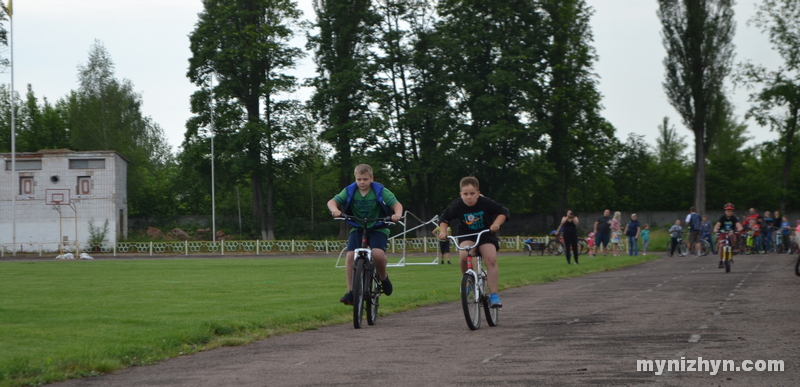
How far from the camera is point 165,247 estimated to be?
51.5 meters

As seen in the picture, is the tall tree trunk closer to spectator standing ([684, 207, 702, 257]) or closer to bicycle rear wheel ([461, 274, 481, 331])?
spectator standing ([684, 207, 702, 257])

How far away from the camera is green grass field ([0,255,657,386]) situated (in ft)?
26.1

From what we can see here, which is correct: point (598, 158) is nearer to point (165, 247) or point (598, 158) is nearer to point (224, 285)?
point (165, 247)

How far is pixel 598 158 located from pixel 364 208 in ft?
162

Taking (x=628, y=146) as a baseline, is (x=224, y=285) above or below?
below

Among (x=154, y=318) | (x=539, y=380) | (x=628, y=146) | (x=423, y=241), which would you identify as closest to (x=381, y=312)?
(x=154, y=318)

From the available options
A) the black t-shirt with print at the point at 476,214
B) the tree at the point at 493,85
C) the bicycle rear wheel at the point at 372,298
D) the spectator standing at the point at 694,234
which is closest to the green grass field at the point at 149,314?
the bicycle rear wheel at the point at 372,298

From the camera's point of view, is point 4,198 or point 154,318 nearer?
point 154,318

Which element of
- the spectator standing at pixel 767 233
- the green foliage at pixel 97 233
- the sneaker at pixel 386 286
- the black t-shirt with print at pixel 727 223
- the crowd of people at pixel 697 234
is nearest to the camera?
the sneaker at pixel 386 286

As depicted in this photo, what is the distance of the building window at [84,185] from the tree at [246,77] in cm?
758

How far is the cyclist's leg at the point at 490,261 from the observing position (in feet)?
34.3

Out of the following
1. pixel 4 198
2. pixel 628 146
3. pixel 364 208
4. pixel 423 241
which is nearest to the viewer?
pixel 364 208

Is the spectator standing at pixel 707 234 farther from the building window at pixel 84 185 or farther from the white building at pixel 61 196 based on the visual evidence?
the building window at pixel 84 185

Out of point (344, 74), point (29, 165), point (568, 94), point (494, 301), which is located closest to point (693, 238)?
point (568, 94)
